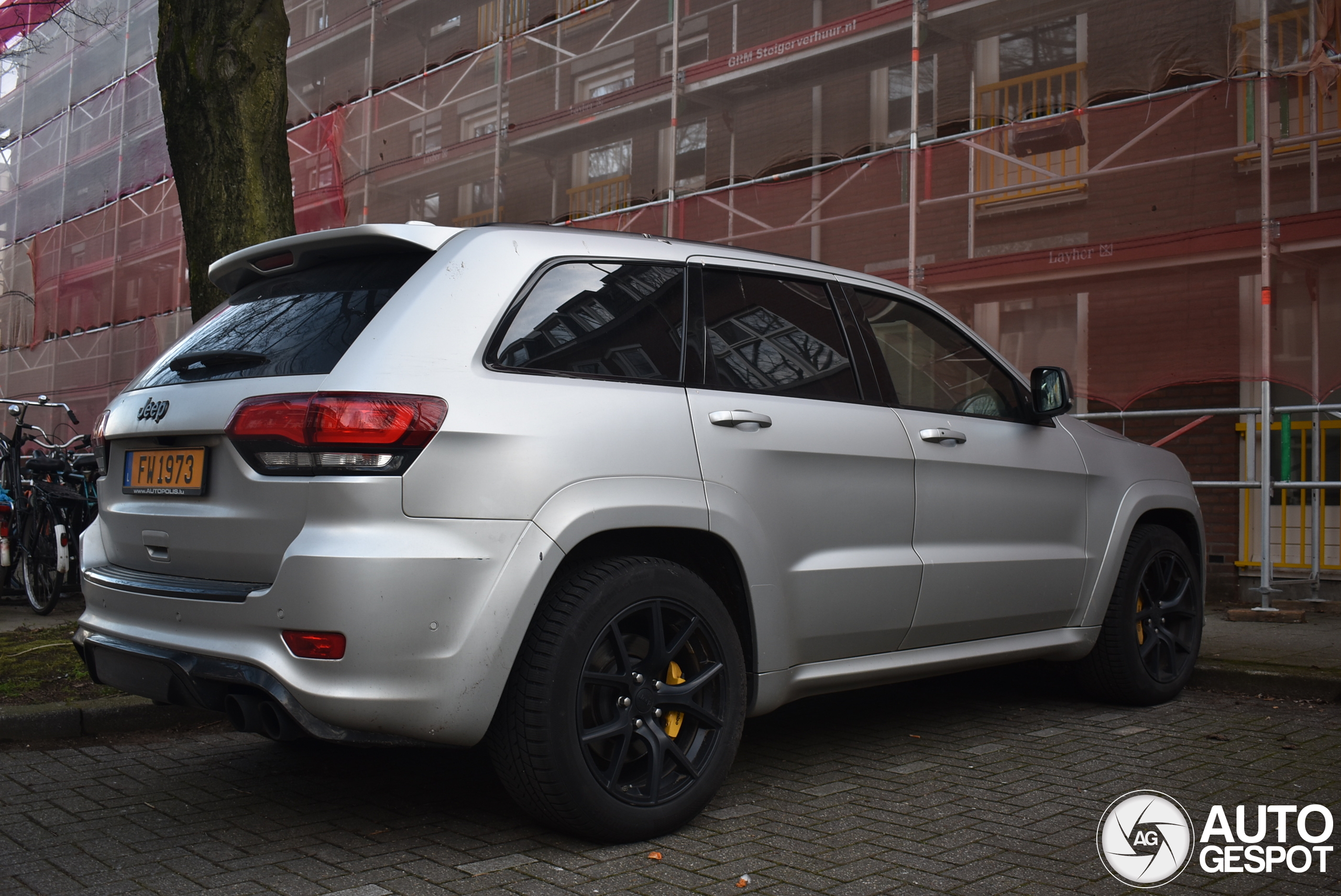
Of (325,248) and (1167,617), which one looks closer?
(325,248)

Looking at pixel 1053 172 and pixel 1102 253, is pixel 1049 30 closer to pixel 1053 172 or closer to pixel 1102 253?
pixel 1053 172

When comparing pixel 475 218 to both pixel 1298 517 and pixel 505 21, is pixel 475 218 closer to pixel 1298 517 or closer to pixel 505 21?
pixel 505 21

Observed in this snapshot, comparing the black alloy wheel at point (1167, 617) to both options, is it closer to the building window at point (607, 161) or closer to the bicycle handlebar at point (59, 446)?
the bicycle handlebar at point (59, 446)

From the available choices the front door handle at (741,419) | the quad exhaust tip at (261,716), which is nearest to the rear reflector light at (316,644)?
the quad exhaust tip at (261,716)

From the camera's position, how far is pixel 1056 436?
4945 mm

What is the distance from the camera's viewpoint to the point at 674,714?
3.49m

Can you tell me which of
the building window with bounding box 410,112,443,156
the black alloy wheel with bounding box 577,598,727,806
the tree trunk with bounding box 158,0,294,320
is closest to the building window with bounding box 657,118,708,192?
the building window with bounding box 410,112,443,156

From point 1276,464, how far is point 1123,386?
5.06 feet

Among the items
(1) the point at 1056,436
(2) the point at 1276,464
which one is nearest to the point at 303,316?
(1) the point at 1056,436

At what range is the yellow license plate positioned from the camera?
10.9 feet

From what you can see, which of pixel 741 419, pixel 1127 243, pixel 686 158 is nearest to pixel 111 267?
pixel 686 158

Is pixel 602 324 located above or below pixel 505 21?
below

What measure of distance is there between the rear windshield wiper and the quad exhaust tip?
2.93 feet

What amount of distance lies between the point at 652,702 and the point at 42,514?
20.8 ft
